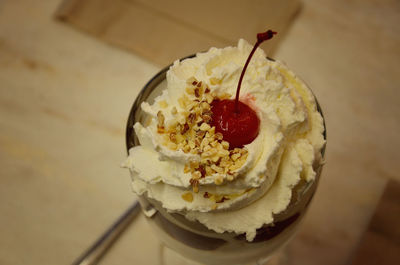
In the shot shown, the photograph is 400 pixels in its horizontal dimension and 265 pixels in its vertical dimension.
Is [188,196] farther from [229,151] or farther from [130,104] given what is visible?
[130,104]

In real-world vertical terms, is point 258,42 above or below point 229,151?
above

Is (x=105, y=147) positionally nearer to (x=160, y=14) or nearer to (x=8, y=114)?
(x=8, y=114)

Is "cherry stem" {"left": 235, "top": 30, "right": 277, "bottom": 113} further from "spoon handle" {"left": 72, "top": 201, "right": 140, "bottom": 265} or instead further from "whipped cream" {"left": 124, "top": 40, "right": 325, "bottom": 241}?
"spoon handle" {"left": 72, "top": 201, "right": 140, "bottom": 265}

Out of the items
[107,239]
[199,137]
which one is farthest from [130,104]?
[199,137]

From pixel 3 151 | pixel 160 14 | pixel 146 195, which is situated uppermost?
pixel 160 14

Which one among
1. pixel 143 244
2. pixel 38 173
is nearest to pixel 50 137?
pixel 38 173

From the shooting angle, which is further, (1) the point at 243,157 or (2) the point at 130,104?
(2) the point at 130,104

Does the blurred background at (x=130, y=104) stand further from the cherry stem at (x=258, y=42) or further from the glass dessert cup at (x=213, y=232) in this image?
the cherry stem at (x=258, y=42)
